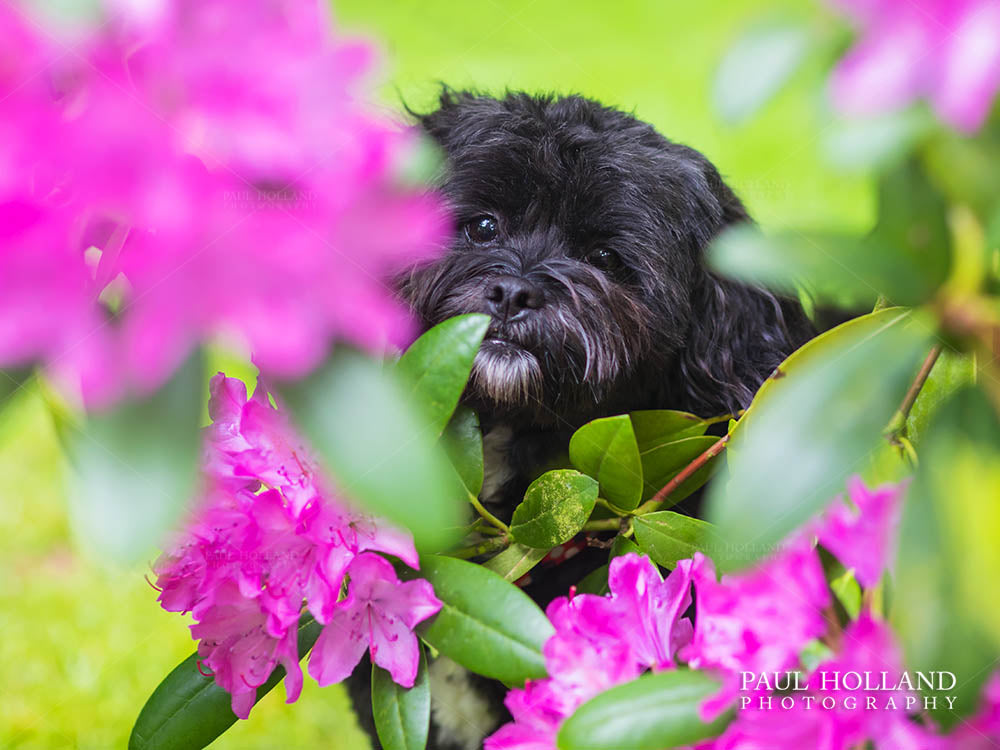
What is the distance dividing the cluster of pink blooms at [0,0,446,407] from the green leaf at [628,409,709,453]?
62 cm

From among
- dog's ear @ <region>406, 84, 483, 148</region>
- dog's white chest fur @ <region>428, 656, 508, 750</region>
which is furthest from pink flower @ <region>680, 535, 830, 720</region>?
dog's ear @ <region>406, 84, 483, 148</region>

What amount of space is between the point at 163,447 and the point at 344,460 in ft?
0.25

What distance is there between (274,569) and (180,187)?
482 millimetres

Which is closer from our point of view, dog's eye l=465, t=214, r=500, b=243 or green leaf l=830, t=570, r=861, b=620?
green leaf l=830, t=570, r=861, b=620

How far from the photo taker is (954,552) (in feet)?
1.65

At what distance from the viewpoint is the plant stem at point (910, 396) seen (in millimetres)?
644

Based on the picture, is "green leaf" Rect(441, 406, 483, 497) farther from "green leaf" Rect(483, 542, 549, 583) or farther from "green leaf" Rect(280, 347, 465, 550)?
"green leaf" Rect(280, 347, 465, 550)

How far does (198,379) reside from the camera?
0.44 m

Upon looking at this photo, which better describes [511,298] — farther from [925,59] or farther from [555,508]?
[925,59]

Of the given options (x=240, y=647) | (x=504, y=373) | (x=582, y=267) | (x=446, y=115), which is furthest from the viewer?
(x=446, y=115)

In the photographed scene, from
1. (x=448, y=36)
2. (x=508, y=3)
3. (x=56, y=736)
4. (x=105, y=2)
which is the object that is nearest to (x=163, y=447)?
(x=105, y=2)

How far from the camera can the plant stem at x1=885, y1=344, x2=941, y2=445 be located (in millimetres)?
644

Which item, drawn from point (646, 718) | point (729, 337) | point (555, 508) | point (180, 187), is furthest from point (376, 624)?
point (729, 337)

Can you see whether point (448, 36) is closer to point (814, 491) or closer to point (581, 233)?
point (581, 233)
